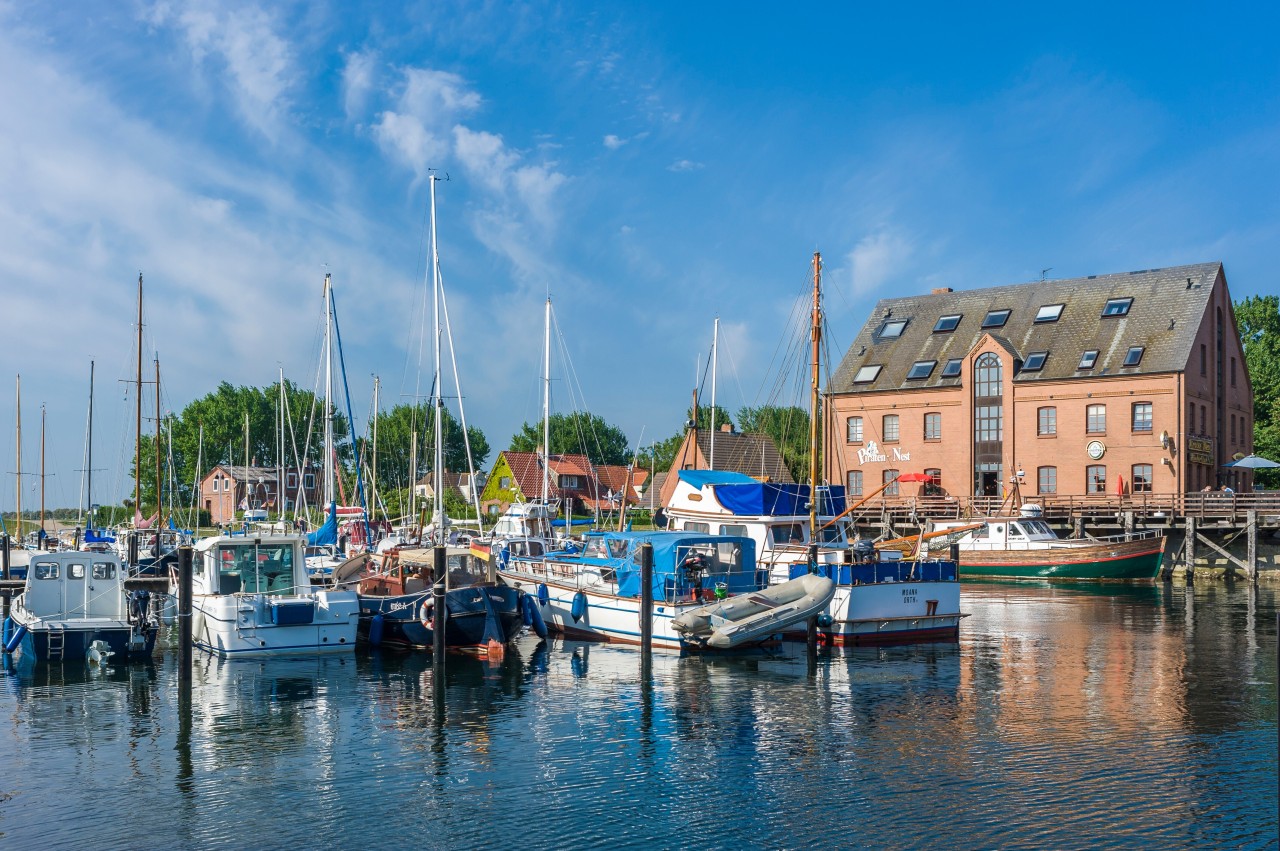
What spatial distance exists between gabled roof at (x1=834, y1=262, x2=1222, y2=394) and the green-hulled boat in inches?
423

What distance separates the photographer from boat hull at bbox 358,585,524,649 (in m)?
30.7

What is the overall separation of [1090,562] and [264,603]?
128ft

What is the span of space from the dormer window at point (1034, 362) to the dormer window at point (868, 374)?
29.2 feet

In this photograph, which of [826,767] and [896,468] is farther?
[896,468]

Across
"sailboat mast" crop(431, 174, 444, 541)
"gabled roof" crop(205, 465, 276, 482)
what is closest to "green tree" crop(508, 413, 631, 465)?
"gabled roof" crop(205, 465, 276, 482)

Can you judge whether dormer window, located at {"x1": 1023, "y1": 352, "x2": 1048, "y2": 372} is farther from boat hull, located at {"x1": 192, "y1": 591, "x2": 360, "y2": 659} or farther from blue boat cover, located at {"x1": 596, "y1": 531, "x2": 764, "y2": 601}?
boat hull, located at {"x1": 192, "y1": 591, "x2": 360, "y2": 659}

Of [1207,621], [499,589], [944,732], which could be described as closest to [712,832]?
[944,732]

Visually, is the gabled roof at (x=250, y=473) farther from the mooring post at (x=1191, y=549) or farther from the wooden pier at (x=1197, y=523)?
the mooring post at (x=1191, y=549)

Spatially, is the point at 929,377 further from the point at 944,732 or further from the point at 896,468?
the point at 944,732

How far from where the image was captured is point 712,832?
15820 millimetres

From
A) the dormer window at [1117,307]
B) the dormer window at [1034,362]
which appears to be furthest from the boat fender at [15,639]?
the dormer window at [1117,307]

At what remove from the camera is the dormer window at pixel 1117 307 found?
64.6 metres

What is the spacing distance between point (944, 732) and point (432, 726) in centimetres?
981

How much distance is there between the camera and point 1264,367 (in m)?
79.0
